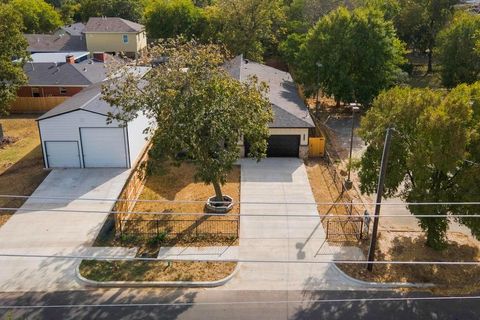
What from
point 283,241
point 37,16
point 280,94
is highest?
point 37,16

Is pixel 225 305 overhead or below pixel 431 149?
below

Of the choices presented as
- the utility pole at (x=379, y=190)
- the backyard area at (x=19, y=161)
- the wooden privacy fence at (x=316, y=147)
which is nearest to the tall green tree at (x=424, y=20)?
the wooden privacy fence at (x=316, y=147)

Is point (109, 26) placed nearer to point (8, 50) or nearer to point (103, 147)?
point (8, 50)

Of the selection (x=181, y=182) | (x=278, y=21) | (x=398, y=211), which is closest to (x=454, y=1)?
(x=278, y=21)

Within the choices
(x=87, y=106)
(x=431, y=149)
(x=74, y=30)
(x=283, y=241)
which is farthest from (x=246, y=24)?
(x=74, y=30)

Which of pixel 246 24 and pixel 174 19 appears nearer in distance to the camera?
pixel 246 24

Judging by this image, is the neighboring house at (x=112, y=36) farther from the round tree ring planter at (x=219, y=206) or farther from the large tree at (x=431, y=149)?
the large tree at (x=431, y=149)
